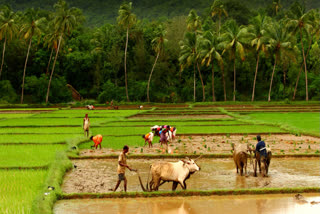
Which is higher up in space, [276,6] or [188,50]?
[276,6]

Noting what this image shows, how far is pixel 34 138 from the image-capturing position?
19281 mm

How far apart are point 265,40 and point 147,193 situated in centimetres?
4037

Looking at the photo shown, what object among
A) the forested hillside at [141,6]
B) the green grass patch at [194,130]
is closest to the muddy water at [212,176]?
the green grass patch at [194,130]

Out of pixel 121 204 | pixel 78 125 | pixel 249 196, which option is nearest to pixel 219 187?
pixel 249 196

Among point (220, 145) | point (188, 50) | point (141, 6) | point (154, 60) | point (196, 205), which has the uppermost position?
point (141, 6)

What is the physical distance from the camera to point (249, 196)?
9555 mm

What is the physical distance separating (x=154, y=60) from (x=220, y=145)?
37134mm

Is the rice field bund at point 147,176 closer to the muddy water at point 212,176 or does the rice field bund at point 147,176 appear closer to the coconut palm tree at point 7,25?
the muddy water at point 212,176

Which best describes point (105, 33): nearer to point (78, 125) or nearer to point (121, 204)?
point (78, 125)

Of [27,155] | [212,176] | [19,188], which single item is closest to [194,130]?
[27,155]

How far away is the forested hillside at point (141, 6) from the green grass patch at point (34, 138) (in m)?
68.8

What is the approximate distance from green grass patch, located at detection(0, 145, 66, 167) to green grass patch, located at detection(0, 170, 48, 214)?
1005mm

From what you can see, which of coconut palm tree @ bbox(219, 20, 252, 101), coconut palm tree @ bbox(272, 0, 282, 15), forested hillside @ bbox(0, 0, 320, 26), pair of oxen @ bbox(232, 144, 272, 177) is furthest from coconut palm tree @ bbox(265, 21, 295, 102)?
forested hillside @ bbox(0, 0, 320, 26)

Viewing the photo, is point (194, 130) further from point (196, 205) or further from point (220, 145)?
point (196, 205)
